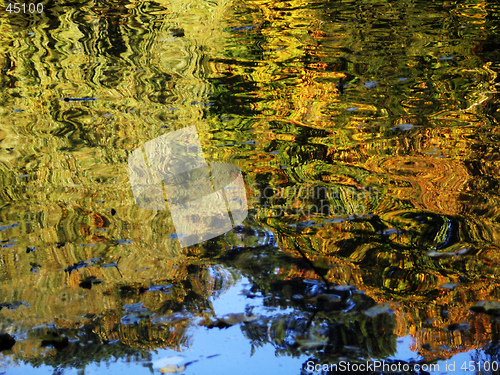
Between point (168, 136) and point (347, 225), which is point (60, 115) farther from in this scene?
point (347, 225)

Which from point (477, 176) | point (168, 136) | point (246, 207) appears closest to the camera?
point (246, 207)

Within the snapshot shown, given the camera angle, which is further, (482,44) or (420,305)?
(482,44)

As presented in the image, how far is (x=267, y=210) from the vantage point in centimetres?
289

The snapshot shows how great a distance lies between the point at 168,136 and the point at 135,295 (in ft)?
6.15

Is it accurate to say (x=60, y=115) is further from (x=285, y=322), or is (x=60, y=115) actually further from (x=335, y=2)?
(x=335, y=2)

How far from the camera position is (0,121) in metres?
4.20

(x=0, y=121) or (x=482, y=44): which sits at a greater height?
(x=482, y=44)

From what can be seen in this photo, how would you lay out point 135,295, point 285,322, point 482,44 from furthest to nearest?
1. point 482,44
2. point 135,295
3. point 285,322

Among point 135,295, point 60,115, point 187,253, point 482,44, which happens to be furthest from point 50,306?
point 482,44

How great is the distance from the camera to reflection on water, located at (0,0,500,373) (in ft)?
6.61

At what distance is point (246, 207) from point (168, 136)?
1.26 meters

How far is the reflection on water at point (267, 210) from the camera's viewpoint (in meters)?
2.01

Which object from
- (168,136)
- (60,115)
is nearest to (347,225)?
(168,136)

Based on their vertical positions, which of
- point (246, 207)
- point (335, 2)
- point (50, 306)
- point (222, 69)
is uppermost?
point (335, 2)
